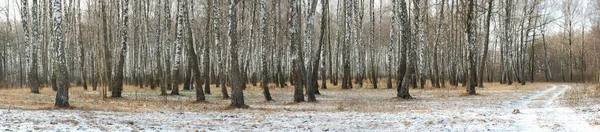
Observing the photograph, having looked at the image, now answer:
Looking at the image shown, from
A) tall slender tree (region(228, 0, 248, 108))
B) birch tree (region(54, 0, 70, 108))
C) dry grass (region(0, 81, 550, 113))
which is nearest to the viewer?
birch tree (region(54, 0, 70, 108))

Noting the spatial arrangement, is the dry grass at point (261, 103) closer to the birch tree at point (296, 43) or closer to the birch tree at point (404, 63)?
the birch tree at point (404, 63)

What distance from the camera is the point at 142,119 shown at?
11016mm

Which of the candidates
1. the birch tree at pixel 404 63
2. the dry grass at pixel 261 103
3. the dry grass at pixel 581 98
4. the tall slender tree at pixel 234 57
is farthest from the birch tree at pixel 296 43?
the dry grass at pixel 581 98

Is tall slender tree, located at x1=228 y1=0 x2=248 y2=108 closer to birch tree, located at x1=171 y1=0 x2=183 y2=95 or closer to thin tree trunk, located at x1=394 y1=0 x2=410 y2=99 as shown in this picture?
birch tree, located at x1=171 y1=0 x2=183 y2=95

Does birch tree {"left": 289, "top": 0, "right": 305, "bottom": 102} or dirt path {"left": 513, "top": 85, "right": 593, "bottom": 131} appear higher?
birch tree {"left": 289, "top": 0, "right": 305, "bottom": 102}

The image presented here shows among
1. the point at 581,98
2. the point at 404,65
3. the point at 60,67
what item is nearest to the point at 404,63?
the point at 404,65

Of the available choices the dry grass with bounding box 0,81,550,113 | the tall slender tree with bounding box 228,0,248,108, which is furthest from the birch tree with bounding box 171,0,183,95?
the tall slender tree with bounding box 228,0,248,108

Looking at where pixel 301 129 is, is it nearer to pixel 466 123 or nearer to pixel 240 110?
pixel 466 123

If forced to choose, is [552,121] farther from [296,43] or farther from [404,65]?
[404,65]

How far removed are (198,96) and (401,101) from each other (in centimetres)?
766

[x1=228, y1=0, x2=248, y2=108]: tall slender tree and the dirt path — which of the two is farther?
[x1=228, y1=0, x2=248, y2=108]: tall slender tree

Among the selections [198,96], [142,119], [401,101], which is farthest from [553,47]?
[142,119]

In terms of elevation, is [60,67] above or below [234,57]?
below

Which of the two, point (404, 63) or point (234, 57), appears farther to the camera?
point (404, 63)
